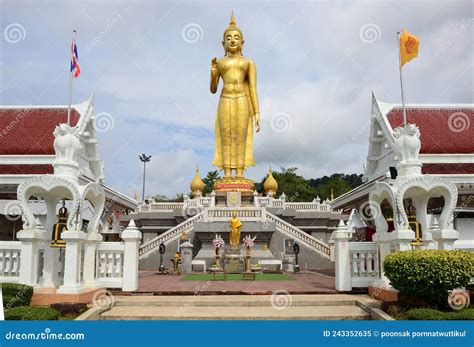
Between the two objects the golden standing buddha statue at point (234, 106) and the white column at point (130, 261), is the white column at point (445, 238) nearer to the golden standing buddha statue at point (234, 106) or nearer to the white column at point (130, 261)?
the white column at point (130, 261)

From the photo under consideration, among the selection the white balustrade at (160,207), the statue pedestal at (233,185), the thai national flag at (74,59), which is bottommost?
the white balustrade at (160,207)

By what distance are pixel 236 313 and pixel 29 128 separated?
73.0 feet

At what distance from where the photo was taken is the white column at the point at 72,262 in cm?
949

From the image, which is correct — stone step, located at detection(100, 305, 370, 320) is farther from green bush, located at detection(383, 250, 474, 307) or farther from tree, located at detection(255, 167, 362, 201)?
tree, located at detection(255, 167, 362, 201)

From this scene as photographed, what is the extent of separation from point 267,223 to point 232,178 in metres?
7.42

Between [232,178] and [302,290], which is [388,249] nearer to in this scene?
[302,290]

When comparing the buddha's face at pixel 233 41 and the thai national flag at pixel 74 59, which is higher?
the buddha's face at pixel 233 41

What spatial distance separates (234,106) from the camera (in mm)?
29141

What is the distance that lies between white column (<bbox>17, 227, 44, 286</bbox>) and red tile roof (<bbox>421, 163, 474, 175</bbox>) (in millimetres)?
19162

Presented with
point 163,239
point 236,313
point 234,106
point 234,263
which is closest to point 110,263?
point 236,313

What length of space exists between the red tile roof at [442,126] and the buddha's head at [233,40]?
34.8 feet

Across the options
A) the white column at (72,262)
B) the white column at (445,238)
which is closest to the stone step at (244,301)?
the white column at (72,262)

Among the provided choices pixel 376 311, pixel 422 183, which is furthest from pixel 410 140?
pixel 376 311

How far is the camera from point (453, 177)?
22109 mm
